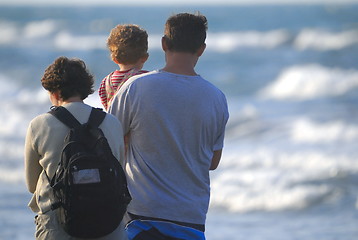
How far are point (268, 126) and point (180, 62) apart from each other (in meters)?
10.6

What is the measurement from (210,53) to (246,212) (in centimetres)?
1774

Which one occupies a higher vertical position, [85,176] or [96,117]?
[96,117]

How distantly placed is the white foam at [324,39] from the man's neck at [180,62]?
22.2 m

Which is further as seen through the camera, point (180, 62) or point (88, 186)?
point (180, 62)

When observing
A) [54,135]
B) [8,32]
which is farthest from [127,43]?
[8,32]

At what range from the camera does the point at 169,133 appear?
8.86 ft

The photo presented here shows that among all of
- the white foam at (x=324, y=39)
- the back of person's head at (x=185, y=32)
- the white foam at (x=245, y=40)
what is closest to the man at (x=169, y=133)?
the back of person's head at (x=185, y=32)

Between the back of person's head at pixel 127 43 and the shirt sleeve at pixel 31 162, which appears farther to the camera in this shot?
the back of person's head at pixel 127 43

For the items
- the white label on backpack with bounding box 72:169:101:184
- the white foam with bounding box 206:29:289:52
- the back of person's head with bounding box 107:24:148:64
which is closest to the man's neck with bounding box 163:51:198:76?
the back of person's head with bounding box 107:24:148:64

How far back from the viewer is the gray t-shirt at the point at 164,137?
2.69 meters

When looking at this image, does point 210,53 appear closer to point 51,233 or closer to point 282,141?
point 282,141

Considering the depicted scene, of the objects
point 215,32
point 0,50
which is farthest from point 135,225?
point 215,32

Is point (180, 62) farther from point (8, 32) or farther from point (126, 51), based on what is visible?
point (8, 32)

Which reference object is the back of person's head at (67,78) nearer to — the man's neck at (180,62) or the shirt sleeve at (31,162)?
the shirt sleeve at (31,162)
